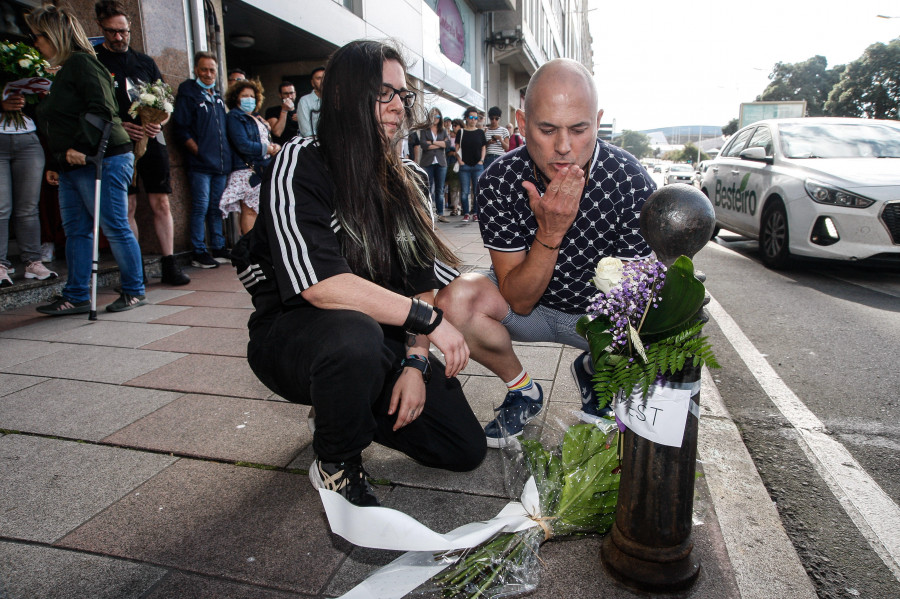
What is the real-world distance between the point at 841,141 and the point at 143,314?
7516 mm

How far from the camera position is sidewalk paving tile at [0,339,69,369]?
143 inches

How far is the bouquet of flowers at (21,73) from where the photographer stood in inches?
184

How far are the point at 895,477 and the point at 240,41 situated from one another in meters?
10.0

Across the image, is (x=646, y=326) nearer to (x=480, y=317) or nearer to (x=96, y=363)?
(x=480, y=317)

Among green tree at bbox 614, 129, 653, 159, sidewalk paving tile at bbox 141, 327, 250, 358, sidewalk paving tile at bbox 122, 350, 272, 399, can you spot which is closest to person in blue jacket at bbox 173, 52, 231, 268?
sidewalk paving tile at bbox 141, 327, 250, 358

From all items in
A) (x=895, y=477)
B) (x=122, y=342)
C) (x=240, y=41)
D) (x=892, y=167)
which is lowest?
(x=895, y=477)

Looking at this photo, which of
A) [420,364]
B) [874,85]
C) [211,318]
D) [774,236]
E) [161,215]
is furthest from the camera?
[874,85]

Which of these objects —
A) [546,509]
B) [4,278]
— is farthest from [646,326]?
[4,278]

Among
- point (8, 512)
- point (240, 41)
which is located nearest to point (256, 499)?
point (8, 512)

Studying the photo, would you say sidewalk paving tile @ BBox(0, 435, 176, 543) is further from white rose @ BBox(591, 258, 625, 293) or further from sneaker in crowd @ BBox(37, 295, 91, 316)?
sneaker in crowd @ BBox(37, 295, 91, 316)

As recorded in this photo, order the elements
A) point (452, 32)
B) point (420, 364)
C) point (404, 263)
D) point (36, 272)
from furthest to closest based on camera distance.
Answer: point (452, 32) → point (36, 272) → point (404, 263) → point (420, 364)

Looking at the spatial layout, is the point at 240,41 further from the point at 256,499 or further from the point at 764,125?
the point at 256,499

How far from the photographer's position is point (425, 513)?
2045 mm

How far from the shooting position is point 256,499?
2.13m
